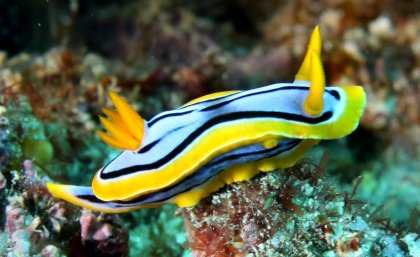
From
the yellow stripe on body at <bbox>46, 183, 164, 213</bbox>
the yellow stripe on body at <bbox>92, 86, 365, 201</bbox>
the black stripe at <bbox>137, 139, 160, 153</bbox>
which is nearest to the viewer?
the yellow stripe on body at <bbox>92, 86, 365, 201</bbox>

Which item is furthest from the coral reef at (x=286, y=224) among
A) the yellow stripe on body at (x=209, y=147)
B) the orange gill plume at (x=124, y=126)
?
the orange gill plume at (x=124, y=126)

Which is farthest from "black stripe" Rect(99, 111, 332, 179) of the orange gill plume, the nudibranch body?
the orange gill plume

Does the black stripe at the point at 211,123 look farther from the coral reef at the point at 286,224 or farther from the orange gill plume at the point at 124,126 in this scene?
the coral reef at the point at 286,224

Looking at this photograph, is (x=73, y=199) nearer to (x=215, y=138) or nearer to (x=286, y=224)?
(x=215, y=138)

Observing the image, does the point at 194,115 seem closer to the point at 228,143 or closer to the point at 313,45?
the point at 228,143

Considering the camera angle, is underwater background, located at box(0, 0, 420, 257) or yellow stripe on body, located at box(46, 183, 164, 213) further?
yellow stripe on body, located at box(46, 183, 164, 213)

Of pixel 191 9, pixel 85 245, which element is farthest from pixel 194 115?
pixel 191 9

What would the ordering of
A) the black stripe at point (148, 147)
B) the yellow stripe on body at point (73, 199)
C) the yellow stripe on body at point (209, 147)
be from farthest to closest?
the yellow stripe on body at point (73, 199) < the black stripe at point (148, 147) < the yellow stripe on body at point (209, 147)

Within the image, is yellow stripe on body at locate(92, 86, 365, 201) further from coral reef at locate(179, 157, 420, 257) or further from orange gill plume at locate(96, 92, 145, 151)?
coral reef at locate(179, 157, 420, 257)
